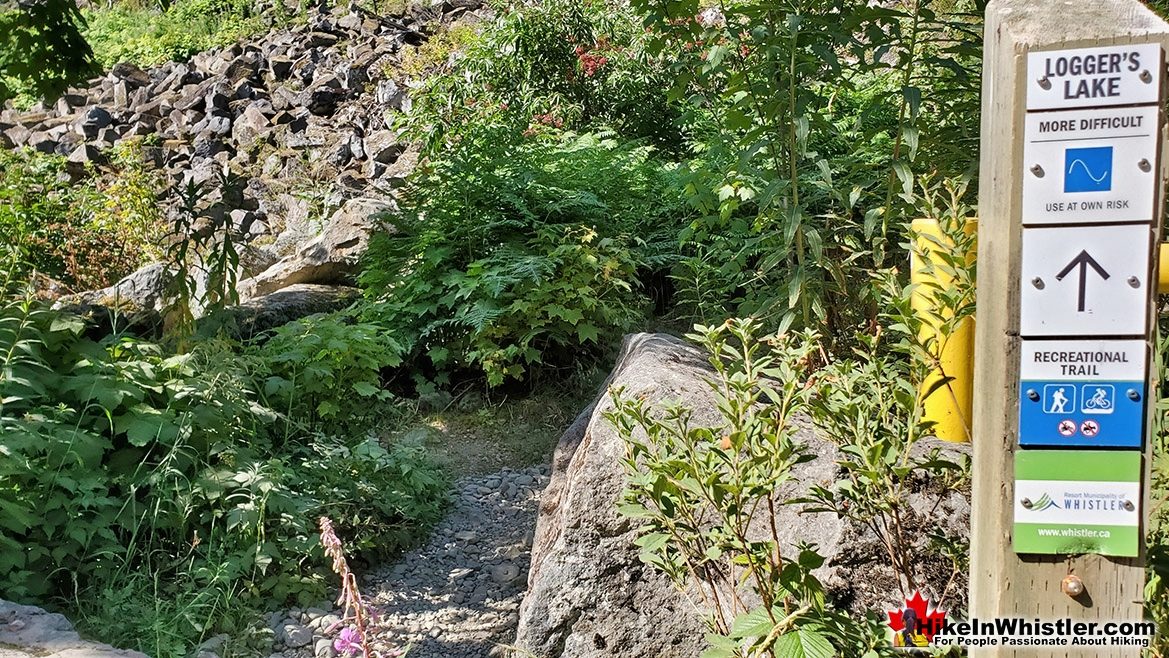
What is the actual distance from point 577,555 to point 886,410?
3.34ft

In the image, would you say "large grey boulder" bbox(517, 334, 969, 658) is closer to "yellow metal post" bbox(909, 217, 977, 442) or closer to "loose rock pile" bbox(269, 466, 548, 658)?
"yellow metal post" bbox(909, 217, 977, 442)

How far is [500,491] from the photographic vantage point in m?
4.76

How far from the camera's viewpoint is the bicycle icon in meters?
1.51

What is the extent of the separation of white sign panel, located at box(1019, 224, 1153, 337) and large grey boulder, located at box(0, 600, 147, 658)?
2.40 metres

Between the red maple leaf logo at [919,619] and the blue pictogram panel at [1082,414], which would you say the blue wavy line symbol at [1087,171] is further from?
the red maple leaf logo at [919,619]

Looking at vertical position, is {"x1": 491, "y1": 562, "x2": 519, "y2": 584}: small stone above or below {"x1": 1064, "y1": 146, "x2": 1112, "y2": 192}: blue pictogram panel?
below

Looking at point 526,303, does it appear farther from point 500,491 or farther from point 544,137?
point 544,137

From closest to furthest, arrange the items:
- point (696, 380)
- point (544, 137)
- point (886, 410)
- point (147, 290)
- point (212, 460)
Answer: point (886, 410) → point (696, 380) → point (212, 460) → point (147, 290) → point (544, 137)

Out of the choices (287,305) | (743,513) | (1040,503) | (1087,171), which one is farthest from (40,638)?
(287,305)

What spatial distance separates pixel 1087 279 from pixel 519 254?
453cm

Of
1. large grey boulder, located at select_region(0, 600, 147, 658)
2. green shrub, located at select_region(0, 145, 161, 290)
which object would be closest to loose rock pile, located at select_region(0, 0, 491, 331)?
green shrub, located at select_region(0, 145, 161, 290)

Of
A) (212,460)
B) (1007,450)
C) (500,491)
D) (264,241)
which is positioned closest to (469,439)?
(500,491)

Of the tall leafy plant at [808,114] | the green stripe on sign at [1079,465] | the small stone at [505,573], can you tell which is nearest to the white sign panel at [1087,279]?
the green stripe on sign at [1079,465]

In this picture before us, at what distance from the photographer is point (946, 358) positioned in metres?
2.60
